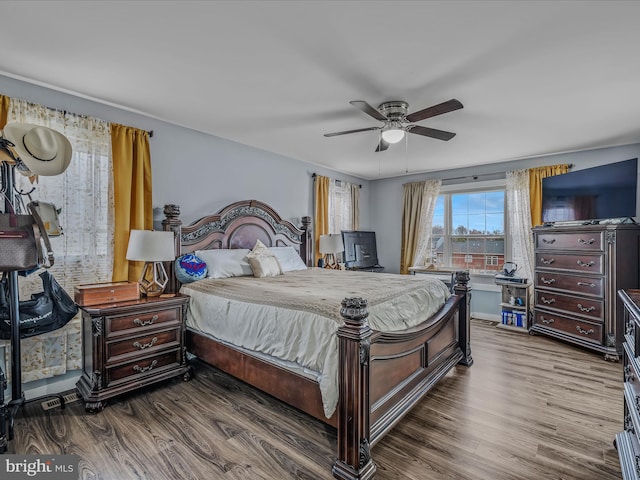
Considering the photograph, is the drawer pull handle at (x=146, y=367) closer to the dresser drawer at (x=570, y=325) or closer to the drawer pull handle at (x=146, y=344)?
the drawer pull handle at (x=146, y=344)

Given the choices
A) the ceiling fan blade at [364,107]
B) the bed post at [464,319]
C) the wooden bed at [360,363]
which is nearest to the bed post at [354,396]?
the wooden bed at [360,363]

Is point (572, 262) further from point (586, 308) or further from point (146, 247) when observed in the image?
point (146, 247)

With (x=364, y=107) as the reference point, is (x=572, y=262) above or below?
below

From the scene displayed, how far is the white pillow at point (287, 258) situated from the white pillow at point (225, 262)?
51 centimetres

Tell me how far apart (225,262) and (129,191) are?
44.8 inches

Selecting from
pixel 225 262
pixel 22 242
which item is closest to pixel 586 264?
pixel 225 262

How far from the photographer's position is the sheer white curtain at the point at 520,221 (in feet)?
15.8

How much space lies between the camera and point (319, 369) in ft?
6.33

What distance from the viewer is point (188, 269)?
126 inches

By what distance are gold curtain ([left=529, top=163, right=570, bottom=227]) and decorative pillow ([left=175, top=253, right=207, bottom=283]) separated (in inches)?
183

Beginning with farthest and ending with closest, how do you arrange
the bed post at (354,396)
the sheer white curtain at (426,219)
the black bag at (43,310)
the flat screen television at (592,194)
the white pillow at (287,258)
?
the sheer white curtain at (426,219) → the white pillow at (287,258) → the flat screen television at (592,194) → the black bag at (43,310) → the bed post at (354,396)

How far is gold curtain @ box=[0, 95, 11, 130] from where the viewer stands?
7.89 ft

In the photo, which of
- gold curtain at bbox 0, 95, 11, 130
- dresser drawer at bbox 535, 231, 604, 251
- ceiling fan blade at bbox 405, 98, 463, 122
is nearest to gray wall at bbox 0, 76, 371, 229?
gold curtain at bbox 0, 95, 11, 130

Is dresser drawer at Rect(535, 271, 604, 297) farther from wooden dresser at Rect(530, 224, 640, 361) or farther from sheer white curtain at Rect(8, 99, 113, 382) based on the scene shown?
sheer white curtain at Rect(8, 99, 113, 382)
